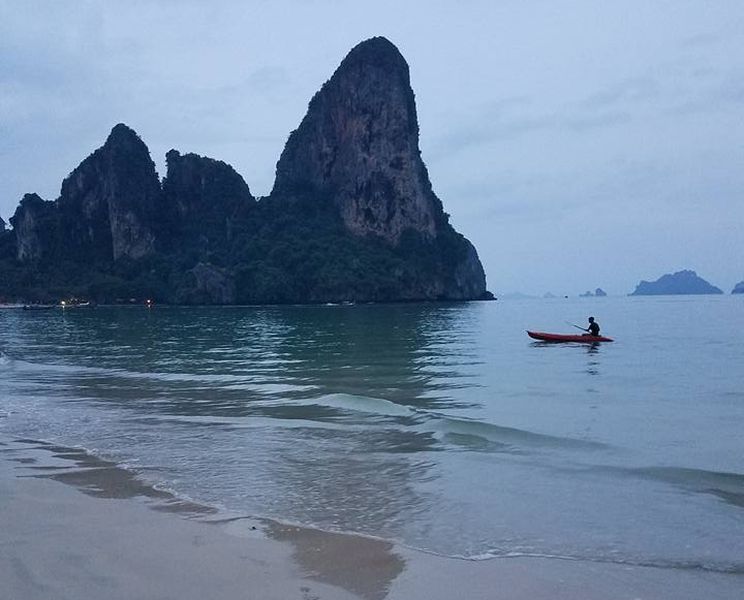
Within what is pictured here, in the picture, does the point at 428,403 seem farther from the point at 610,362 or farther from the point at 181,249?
the point at 181,249

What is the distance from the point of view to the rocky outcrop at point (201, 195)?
13775 cm

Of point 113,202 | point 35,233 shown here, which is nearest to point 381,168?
point 113,202

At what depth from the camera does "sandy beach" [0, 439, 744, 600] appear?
15.7ft

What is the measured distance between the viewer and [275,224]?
13150 cm

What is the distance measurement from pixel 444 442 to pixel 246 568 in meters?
5.62

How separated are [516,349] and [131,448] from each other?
2238 centimetres

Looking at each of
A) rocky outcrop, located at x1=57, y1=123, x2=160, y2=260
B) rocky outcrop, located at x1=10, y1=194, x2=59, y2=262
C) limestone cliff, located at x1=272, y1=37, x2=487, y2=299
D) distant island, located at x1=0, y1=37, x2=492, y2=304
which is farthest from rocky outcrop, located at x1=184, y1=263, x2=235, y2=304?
rocky outcrop, located at x1=10, y1=194, x2=59, y2=262

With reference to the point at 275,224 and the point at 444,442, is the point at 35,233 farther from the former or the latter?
the point at 444,442

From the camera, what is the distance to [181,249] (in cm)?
13575

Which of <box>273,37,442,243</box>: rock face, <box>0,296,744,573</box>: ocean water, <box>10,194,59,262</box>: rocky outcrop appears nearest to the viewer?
<box>0,296,744,573</box>: ocean water

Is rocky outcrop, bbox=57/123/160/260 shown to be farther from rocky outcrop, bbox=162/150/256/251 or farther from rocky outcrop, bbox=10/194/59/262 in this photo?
Answer: rocky outcrop, bbox=162/150/256/251

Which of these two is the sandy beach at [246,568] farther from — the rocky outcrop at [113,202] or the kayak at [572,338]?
the rocky outcrop at [113,202]

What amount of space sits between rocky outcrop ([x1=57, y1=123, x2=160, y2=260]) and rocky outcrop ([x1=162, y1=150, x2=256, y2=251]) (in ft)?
15.3

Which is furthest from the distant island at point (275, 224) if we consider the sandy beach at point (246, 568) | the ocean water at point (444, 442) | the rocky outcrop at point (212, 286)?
the sandy beach at point (246, 568)
